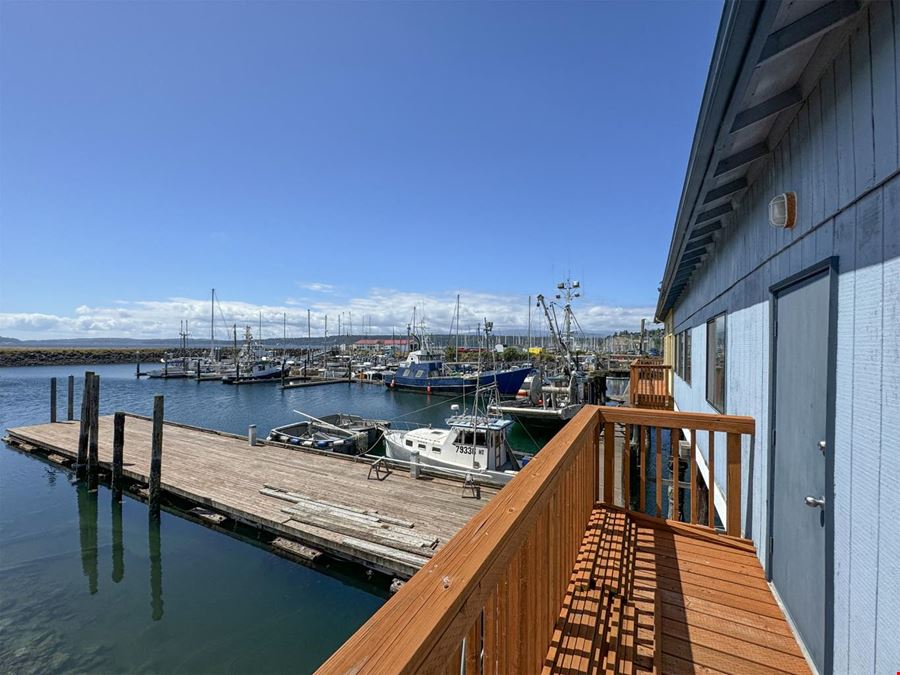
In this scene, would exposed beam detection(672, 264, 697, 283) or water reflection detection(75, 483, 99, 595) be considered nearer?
exposed beam detection(672, 264, 697, 283)

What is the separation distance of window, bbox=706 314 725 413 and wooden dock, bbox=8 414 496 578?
4.40 m

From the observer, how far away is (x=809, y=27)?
1.87 metres

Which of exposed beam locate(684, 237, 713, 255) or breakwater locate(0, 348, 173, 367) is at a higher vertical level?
exposed beam locate(684, 237, 713, 255)

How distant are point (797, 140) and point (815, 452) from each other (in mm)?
1790

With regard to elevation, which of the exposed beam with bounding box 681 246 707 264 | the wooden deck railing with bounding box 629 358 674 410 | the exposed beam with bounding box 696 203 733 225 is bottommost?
the wooden deck railing with bounding box 629 358 674 410

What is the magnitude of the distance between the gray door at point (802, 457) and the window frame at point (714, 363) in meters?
2.00

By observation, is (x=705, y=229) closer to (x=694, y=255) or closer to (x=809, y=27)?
(x=694, y=255)

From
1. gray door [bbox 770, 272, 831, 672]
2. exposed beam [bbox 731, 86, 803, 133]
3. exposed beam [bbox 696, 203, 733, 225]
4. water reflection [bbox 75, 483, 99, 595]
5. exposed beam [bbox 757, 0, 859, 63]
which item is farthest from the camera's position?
water reflection [bbox 75, 483, 99, 595]

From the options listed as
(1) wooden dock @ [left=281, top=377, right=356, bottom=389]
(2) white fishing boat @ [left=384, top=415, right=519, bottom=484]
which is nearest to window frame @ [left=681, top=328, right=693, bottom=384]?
(2) white fishing boat @ [left=384, top=415, right=519, bottom=484]

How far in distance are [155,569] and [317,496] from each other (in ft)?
10.4

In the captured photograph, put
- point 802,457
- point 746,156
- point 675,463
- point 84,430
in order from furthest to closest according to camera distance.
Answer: point 84,430
point 675,463
point 746,156
point 802,457

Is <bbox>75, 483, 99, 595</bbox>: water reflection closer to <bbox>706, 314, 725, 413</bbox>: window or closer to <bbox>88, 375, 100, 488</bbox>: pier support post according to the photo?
<bbox>88, 375, 100, 488</bbox>: pier support post

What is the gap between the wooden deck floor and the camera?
211 centimetres

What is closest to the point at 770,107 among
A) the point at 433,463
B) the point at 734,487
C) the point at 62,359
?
the point at 734,487
